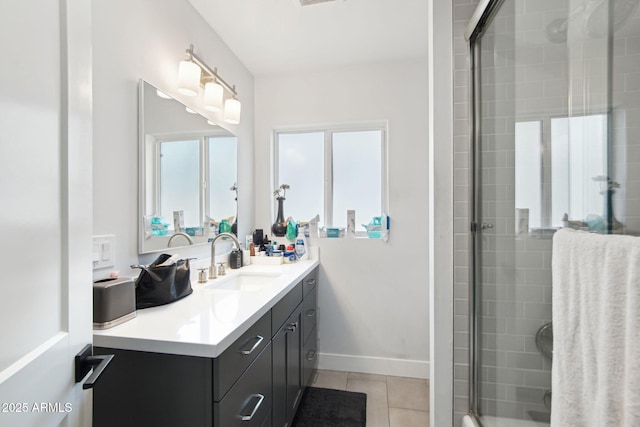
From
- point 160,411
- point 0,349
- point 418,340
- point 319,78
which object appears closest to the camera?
point 0,349

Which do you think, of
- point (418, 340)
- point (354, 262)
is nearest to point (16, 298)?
point (354, 262)

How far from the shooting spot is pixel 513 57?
3.69 feet

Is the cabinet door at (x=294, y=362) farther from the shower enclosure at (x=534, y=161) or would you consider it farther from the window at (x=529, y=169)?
the window at (x=529, y=169)

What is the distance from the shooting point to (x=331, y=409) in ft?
5.85

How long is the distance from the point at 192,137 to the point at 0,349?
1.36m

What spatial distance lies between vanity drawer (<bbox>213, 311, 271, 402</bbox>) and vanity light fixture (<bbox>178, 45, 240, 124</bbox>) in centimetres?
125

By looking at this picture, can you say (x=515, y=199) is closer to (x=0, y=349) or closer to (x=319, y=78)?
(x=0, y=349)

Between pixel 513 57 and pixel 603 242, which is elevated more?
pixel 513 57

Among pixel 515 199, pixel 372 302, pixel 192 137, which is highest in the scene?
pixel 192 137

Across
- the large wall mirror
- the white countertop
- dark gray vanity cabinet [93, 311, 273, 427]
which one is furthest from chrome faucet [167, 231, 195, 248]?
dark gray vanity cabinet [93, 311, 273, 427]

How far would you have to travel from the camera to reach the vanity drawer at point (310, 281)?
189cm

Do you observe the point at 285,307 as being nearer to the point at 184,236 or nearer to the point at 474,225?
the point at 184,236

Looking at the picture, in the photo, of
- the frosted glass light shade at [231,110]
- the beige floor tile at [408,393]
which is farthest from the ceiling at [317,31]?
the beige floor tile at [408,393]

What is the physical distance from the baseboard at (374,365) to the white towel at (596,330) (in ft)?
5.31
